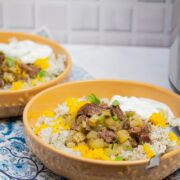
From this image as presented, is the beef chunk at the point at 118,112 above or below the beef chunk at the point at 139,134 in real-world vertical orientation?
above

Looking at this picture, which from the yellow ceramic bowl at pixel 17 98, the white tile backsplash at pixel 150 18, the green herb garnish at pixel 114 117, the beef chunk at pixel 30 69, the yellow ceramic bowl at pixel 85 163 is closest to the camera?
the yellow ceramic bowl at pixel 85 163

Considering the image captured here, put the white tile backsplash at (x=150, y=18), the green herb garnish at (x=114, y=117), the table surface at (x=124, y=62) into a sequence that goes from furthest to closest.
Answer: the white tile backsplash at (x=150, y=18), the table surface at (x=124, y=62), the green herb garnish at (x=114, y=117)

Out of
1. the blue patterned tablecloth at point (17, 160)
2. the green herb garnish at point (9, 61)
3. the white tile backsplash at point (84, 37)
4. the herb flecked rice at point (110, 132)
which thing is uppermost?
the green herb garnish at point (9, 61)

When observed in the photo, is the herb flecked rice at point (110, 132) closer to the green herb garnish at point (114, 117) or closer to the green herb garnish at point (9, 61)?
the green herb garnish at point (114, 117)

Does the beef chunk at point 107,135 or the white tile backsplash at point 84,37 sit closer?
the beef chunk at point 107,135

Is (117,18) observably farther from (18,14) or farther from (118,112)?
(118,112)

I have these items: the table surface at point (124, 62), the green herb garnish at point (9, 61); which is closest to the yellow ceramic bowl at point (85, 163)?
the green herb garnish at point (9, 61)

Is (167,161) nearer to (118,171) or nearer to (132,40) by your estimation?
(118,171)

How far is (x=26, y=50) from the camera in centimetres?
121

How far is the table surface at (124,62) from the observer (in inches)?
53.2

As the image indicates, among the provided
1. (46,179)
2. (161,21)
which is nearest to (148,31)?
(161,21)

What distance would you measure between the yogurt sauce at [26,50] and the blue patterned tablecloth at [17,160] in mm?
183

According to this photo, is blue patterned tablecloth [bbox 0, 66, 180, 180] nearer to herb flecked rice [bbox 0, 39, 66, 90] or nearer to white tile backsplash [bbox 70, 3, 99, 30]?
herb flecked rice [bbox 0, 39, 66, 90]

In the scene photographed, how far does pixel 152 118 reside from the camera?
937 millimetres
